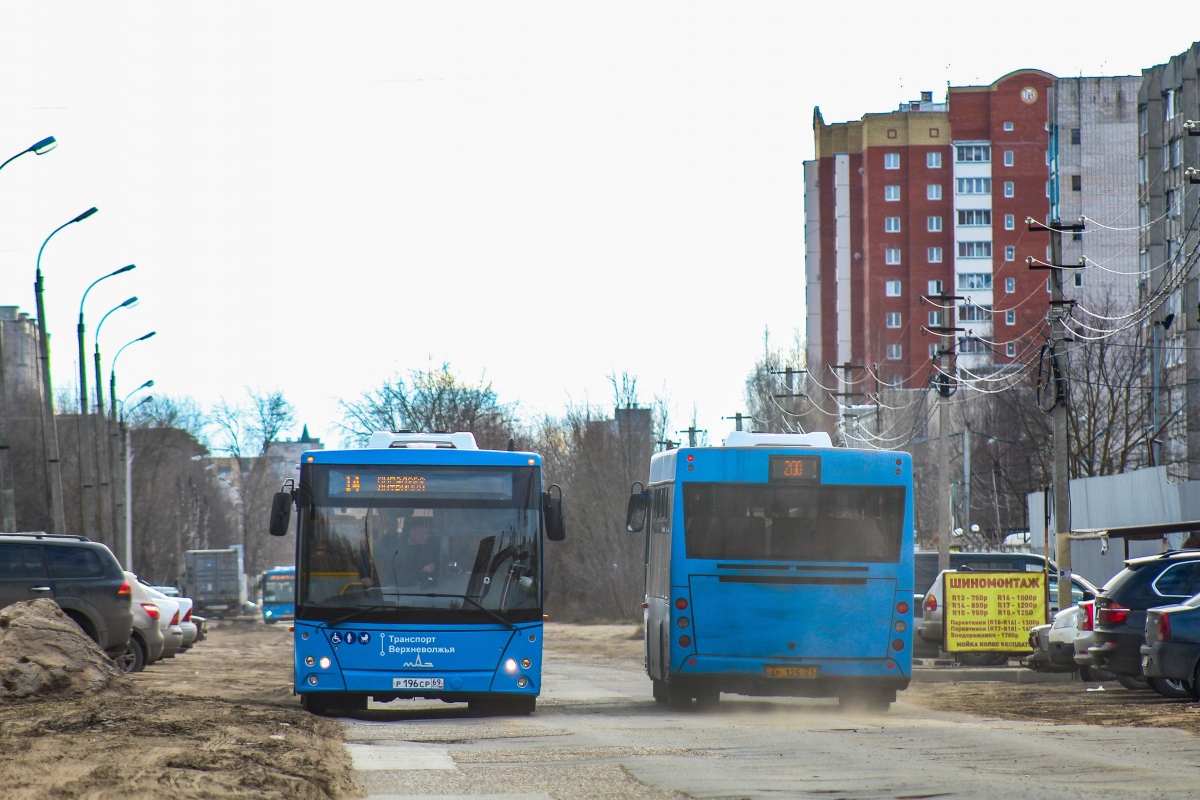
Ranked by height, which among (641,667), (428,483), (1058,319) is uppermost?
(1058,319)

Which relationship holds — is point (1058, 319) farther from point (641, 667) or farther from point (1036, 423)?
point (1036, 423)

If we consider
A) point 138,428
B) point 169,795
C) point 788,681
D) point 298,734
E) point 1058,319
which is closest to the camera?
point 169,795

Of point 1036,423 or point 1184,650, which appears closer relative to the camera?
point 1184,650

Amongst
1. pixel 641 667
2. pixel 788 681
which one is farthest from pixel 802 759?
pixel 641 667

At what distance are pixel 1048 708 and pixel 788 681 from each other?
10.5ft

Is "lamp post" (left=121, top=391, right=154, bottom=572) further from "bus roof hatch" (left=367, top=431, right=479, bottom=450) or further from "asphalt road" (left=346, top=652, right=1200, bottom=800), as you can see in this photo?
"asphalt road" (left=346, top=652, right=1200, bottom=800)

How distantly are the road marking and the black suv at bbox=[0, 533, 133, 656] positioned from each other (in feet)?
33.0

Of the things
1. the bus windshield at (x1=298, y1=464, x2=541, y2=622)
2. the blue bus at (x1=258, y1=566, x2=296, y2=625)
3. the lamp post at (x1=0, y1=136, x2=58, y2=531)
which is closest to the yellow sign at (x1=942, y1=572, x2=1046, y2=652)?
the bus windshield at (x1=298, y1=464, x2=541, y2=622)

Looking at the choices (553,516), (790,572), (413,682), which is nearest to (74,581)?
(413,682)

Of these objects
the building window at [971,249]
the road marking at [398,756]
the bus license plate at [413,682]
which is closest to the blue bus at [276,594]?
the building window at [971,249]

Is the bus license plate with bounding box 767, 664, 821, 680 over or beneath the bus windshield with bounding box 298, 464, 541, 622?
beneath

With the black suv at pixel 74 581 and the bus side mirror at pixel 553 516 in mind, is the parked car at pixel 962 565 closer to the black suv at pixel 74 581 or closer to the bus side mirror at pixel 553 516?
the bus side mirror at pixel 553 516

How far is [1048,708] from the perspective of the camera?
17.6m

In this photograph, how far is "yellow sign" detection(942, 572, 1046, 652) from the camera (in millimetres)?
25406
